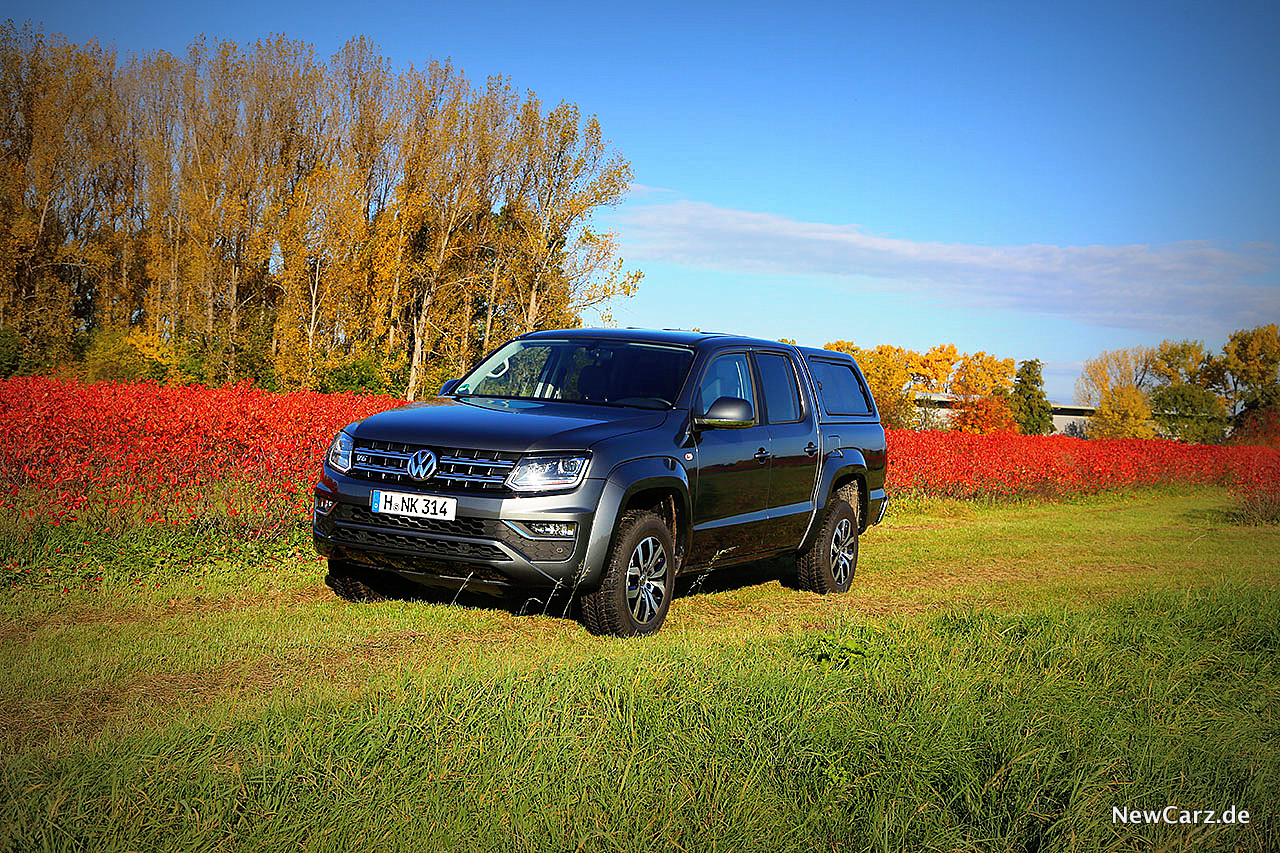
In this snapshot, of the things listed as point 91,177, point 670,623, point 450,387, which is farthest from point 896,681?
point 91,177

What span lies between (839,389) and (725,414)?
3.03 m

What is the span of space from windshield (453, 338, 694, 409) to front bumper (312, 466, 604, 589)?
1.31m

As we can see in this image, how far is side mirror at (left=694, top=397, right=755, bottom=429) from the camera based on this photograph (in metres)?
7.29

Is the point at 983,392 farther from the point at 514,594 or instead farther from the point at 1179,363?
the point at 514,594

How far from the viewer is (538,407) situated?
724cm

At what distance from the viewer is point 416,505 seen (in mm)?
6367

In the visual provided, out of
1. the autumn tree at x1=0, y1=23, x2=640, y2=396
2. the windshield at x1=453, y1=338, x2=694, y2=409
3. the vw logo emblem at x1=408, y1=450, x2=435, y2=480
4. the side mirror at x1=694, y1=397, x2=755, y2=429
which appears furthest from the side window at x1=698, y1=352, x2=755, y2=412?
the autumn tree at x1=0, y1=23, x2=640, y2=396

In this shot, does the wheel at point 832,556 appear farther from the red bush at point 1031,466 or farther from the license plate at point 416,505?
the red bush at point 1031,466

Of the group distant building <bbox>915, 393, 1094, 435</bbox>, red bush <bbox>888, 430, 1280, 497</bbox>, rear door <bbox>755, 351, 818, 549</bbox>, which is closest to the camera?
rear door <bbox>755, 351, 818, 549</bbox>

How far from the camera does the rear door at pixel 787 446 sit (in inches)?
330

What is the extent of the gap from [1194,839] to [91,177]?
48.7m

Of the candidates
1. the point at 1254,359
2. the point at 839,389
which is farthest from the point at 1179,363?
the point at 839,389

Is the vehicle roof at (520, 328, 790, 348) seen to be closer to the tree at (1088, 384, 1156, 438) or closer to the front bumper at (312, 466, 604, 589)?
the front bumper at (312, 466, 604, 589)

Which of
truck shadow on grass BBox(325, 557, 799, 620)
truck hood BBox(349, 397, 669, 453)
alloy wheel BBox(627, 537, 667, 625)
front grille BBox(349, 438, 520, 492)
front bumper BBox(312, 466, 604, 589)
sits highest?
truck hood BBox(349, 397, 669, 453)
